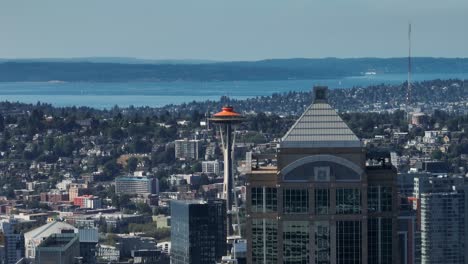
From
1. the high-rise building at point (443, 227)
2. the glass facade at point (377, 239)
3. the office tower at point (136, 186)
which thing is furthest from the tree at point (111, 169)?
the glass facade at point (377, 239)

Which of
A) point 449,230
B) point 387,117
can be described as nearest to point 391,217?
point 449,230

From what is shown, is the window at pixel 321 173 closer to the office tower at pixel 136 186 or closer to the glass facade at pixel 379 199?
the glass facade at pixel 379 199

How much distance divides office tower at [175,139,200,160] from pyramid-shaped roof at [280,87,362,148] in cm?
13047

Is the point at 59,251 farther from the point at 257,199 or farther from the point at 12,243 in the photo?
the point at 257,199

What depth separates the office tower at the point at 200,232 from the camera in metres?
85.2

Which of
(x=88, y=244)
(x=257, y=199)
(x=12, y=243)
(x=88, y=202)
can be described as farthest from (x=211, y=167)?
(x=257, y=199)

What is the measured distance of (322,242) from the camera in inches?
1328

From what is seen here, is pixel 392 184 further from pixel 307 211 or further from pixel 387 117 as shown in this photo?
pixel 387 117

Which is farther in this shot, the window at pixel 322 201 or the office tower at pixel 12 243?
the office tower at pixel 12 243

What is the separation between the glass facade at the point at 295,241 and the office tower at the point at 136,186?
361ft

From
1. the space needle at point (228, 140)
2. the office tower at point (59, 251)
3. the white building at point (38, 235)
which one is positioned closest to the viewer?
the office tower at point (59, 251)

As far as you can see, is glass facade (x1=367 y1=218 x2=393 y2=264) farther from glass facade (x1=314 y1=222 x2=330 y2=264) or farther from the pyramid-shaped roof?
the pyramid-shaped roof

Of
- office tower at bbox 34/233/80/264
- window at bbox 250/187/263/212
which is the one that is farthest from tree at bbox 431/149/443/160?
window at bbox 250/187/263/212

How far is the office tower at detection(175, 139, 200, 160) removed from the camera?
165375 millimetres
